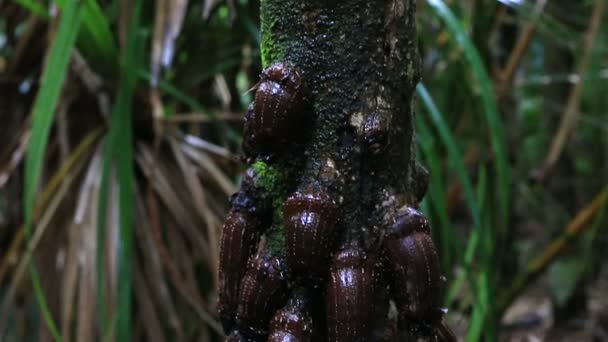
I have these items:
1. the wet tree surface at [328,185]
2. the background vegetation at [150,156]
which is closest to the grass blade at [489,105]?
the background vegetation at [150,156]

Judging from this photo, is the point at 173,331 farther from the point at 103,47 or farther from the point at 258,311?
the point at 258,311

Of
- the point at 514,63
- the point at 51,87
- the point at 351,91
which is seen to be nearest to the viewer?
the point at 351,91

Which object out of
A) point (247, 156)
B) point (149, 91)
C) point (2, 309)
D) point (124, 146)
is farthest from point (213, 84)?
point (247, 156)

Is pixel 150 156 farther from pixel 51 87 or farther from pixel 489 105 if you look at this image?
pixel 489 105

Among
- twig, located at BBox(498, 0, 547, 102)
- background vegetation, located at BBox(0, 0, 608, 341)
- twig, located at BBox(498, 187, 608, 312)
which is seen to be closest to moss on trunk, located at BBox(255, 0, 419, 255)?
background vegetation, located at BBox(0, 0, 608, 341)

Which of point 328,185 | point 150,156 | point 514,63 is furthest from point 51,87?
point 514,63

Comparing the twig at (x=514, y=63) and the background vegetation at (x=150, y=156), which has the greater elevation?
the twig at (x=514, y=63)

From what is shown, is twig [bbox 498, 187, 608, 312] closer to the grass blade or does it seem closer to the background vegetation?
the background vegetation

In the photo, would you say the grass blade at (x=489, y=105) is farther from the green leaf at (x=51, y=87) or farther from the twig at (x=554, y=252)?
the green leaf at (x=51, y=87)
